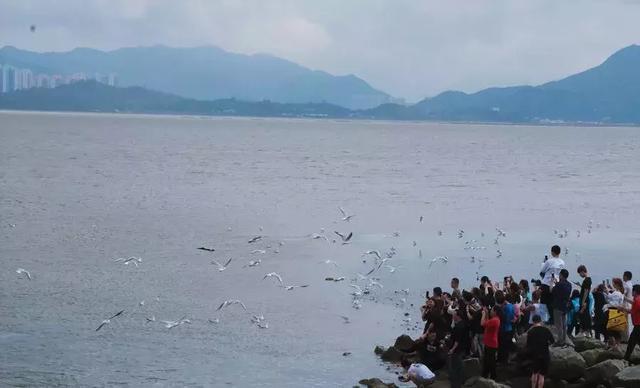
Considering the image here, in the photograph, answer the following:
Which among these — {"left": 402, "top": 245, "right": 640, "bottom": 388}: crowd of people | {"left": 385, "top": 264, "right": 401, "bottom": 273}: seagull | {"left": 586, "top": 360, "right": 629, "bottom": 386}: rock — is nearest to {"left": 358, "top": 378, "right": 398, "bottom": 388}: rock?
{"left": 402, "top": 245, "right": 640, "bottom": 388}: crowd of people

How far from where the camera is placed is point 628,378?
1814 cm

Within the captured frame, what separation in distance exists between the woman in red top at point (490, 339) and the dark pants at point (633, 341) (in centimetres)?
287

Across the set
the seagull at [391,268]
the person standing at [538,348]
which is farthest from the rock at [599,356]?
the seagull at [391,268]

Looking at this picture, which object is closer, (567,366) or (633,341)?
(567,366)

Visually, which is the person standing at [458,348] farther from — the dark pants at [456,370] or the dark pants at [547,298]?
the dark pants at [547,298]

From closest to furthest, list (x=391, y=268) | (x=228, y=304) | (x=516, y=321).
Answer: (x=516, y=321) → (x=228, y=304) → (x=391, y=268)

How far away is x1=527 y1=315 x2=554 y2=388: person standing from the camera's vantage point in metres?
17.7

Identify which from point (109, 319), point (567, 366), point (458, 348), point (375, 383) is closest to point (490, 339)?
point (458, 348)

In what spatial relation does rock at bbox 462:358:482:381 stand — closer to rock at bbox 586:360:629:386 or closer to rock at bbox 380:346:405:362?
rock at bbox 586:360:629:386

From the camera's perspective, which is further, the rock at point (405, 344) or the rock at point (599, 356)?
the rock at point (405, 344)

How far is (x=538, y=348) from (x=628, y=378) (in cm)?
190

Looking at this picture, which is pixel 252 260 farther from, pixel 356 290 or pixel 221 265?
pixel 356 290

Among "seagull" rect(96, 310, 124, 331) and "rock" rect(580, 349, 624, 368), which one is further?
"seagull" rect(96, 310, 124, 331)

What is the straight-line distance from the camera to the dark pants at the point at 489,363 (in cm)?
1895
